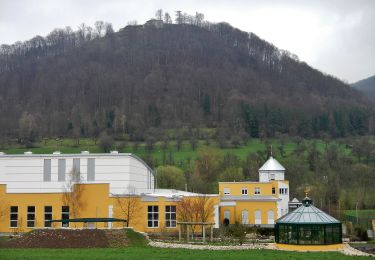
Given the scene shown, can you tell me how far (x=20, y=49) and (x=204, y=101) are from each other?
7112 centimetres

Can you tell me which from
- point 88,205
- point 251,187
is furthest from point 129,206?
point 251,187

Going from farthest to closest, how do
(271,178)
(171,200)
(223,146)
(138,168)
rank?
(223,146), (271,178), (138,168), (171,200)

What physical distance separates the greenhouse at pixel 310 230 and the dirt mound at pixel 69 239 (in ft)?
32.9

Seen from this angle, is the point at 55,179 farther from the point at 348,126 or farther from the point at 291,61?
the point at 291,61

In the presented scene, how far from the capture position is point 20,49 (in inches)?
7229

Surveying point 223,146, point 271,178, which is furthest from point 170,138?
point 271,178

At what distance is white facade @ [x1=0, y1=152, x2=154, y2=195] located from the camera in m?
52.7

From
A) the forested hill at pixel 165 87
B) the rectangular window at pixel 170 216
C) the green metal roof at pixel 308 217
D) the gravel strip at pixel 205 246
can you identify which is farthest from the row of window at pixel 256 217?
the forested hill at pixel 165 87

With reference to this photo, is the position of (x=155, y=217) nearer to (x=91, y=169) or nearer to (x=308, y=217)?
(x=91, y=169)

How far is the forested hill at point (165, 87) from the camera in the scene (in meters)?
128

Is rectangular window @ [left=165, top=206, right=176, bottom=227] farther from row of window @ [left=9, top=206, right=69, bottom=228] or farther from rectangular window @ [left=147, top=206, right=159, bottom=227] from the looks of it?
row of window @ [left=9, top=206, right=69, bottom=228]

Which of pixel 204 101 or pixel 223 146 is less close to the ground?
pixel 204 101

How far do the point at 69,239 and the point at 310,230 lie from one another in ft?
48.2

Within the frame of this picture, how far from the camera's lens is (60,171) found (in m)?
52.9
